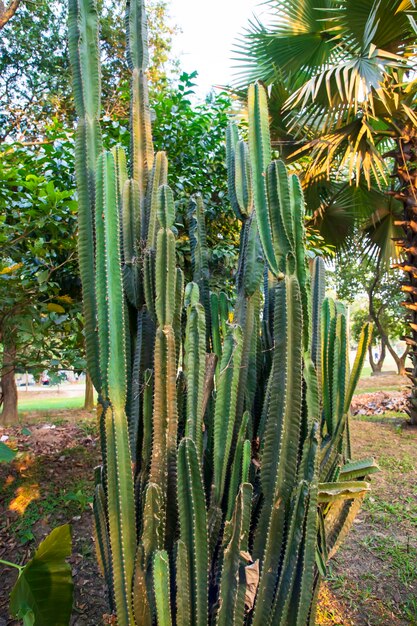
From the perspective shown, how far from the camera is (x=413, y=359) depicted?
5031 millimetres

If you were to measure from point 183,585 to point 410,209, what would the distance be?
4.66 m

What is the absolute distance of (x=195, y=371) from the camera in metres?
1.69

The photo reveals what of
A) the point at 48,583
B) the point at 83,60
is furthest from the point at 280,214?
the point at 48,583

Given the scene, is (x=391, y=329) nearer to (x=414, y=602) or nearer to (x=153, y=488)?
(x=414, y=602)

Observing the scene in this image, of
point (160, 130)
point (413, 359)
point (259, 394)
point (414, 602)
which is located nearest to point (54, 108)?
point (160, 130)

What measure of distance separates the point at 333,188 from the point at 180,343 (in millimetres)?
4511

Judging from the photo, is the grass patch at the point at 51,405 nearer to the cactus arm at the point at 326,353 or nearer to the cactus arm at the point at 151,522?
the cactus arm at the point at 326,353

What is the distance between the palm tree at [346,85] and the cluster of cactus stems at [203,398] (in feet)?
7.77

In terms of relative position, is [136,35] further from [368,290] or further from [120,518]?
[368,290]

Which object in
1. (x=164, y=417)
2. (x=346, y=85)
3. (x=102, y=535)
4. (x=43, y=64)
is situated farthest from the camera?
(x=43, y=64)

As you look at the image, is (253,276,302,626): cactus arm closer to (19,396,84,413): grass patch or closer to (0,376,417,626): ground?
(0,376,417,626): ground

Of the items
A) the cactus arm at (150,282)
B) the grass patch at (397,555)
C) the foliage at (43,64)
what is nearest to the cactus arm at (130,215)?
the cactus arm at (150,282)

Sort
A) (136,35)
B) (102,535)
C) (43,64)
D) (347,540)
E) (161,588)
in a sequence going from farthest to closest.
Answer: (43,64) < (347,540) < (136,35) < (102,535) < (161,588)

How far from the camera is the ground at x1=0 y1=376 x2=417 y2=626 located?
2193 mm
